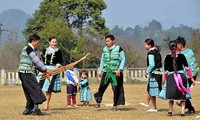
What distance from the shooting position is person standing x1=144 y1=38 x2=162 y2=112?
12820 millimetres

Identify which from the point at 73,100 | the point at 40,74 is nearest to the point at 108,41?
the point at 40,74

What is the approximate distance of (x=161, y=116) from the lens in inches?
458

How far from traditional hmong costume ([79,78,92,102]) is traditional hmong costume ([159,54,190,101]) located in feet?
12.7

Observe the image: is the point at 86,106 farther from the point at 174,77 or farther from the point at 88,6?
the point at 88,6

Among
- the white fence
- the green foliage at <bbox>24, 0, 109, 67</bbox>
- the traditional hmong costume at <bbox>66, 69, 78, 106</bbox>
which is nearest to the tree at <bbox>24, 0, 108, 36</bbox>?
the green foliage at <bbox>24, 0, 109, 67</bbox>

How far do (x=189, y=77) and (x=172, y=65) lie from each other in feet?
1.54

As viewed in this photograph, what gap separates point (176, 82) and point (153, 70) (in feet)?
4.92

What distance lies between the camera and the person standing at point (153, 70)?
12.8 m

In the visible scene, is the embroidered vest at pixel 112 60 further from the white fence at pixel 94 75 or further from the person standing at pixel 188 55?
the white fence at pixel 94 75

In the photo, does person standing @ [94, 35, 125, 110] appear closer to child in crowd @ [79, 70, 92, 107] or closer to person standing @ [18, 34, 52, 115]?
person standing @ [18, 34, 52, 115]

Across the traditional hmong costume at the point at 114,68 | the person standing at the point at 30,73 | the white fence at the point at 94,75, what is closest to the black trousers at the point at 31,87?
the person standing at the point at 30,73

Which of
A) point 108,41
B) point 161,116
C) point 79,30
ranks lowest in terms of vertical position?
point 161,116

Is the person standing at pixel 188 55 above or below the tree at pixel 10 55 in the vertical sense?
below

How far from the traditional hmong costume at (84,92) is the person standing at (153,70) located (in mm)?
2662
